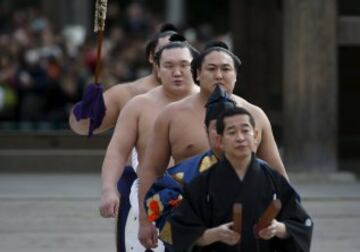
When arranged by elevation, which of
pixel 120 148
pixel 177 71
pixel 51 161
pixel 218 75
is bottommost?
pixel 51 161

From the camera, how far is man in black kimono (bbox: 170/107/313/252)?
573 centimetres

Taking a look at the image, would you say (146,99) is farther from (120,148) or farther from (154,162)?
(154,162)

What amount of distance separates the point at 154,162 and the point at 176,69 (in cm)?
71

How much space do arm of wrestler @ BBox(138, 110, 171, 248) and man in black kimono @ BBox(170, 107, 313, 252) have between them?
73 cm

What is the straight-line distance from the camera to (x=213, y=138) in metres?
5.98

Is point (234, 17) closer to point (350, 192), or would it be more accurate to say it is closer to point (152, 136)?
point (350, 192)

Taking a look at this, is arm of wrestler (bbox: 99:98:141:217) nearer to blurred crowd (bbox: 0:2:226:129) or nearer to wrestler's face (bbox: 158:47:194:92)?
wrestler's face (bbox: 158:47:194:92)

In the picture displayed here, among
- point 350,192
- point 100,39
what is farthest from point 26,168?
point 100,39

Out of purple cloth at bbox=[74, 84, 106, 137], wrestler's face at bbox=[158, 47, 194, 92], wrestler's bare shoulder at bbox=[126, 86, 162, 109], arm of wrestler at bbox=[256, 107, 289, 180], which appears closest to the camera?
arm of wrestler at bbox=[256, 107, 289, 180]

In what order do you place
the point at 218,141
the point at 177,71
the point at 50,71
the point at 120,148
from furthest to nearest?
the point at 50,71, the point at 120,148, the point at 177,71, the point at 218,141

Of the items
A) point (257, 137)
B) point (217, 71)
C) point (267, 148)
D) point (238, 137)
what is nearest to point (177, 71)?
point (217, 71)

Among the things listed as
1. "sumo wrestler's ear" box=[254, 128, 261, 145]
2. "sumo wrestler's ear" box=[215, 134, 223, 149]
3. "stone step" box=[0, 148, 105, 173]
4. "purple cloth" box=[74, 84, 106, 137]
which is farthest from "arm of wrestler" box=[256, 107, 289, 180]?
"stone step" box=[0, 148, 105, 173]

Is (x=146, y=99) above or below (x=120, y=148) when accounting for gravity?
above

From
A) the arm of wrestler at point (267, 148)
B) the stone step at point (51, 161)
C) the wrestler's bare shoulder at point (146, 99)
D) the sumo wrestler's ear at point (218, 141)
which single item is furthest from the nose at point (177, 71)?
the stone step at point (51, 161)
